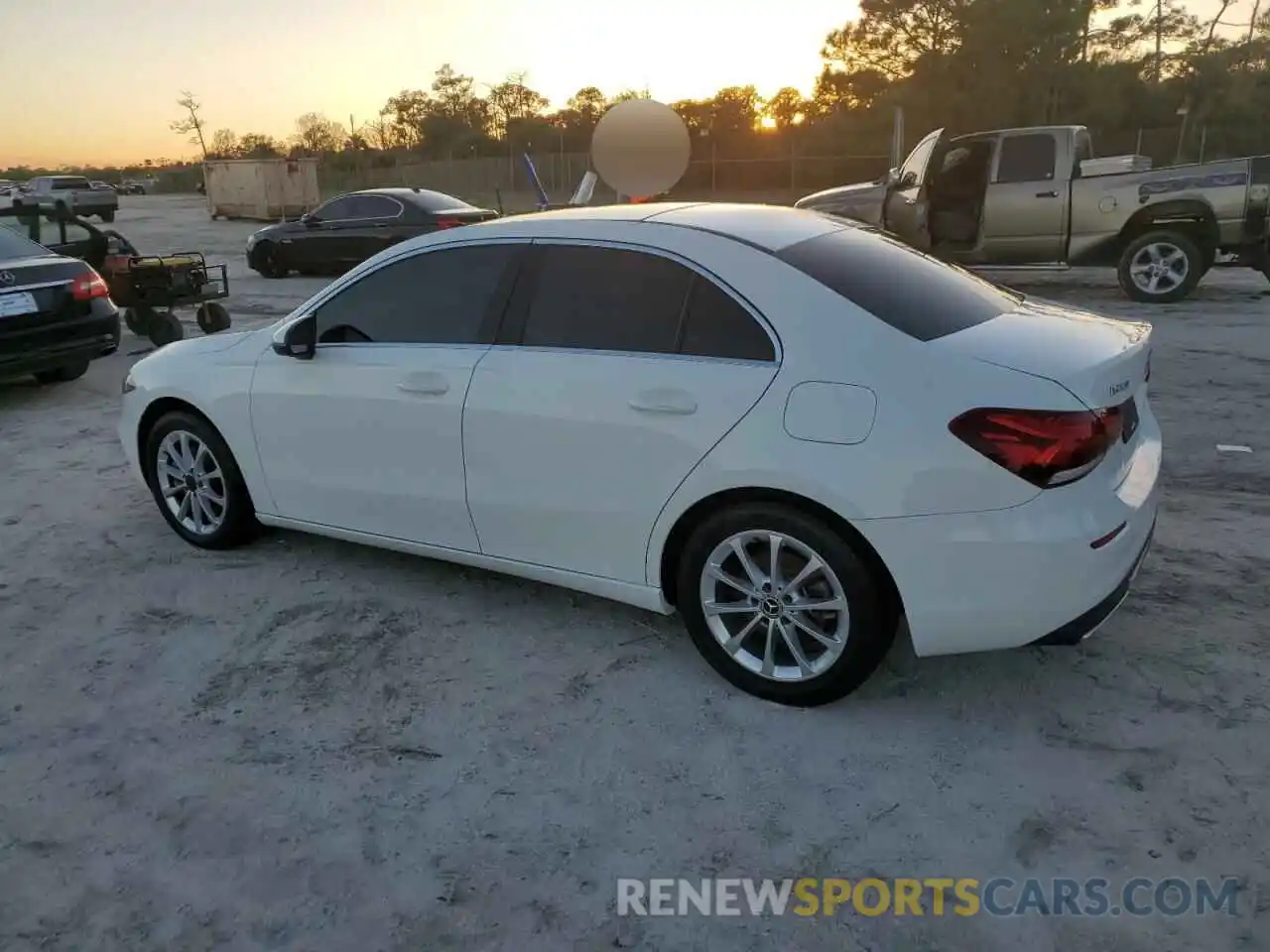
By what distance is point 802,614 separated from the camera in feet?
10.8

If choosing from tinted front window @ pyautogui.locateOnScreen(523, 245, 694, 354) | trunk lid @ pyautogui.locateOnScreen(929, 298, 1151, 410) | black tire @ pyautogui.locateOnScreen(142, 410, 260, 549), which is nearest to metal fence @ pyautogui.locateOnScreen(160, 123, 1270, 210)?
black tire @ pyautogui.locateOnScreen(142, 410, 260, 549)

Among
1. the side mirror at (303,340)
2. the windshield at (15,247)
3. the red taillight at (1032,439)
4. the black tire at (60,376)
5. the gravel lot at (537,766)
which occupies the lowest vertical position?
the gravel lot at (537,766)

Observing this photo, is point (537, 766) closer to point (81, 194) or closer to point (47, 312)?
point (47, 312)

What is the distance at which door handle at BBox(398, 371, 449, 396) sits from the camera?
393 centimetres

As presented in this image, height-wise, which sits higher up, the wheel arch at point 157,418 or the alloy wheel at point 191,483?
the wheel arch at point 157,418

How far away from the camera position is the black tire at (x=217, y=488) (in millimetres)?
4773

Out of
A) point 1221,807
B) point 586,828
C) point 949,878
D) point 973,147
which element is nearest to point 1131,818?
point 1221,807

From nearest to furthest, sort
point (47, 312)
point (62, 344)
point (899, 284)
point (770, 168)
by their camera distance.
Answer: point (899, 284), point (47, 312), point (62, 344), point (770, 168)

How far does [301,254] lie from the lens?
55.6ft

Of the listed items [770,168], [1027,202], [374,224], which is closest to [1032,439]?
[1027,202]

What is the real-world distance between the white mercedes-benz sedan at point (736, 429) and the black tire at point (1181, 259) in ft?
28.6

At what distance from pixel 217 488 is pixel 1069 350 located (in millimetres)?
3866
